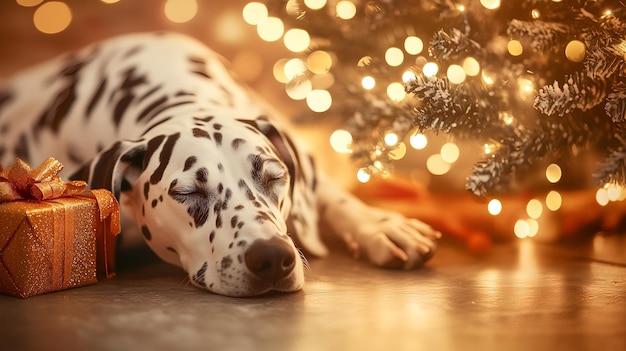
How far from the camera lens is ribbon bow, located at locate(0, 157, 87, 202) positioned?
1.92 metres

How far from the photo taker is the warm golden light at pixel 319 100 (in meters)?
3.32

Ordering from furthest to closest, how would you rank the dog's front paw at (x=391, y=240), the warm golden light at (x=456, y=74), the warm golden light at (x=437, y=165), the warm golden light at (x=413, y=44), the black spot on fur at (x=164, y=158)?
the warm golden light at (x=437, y=165), the warm golden light at (x=413, y=44), the warm golden light at (x=456, y=74), the dog's front paw at (x=391, y=240), the black spot on fur at (x=164, y=158)

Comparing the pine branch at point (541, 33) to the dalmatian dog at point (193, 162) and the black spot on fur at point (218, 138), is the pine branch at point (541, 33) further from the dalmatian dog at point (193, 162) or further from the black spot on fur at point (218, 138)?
the black spot on fur at point (218, 138)

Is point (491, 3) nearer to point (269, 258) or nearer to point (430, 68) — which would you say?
point (430, 68)

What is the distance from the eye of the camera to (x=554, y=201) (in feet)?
9.75

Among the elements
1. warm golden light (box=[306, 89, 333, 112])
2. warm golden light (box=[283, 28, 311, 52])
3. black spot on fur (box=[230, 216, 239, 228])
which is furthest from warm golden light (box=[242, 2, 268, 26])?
black spot on fur (box=[230, 216, 239, 228])

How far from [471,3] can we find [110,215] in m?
1.33

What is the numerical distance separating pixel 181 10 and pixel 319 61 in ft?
4.38

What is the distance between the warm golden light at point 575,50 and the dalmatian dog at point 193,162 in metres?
0.70

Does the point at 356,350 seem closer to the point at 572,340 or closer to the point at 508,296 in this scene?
the point at 572,340

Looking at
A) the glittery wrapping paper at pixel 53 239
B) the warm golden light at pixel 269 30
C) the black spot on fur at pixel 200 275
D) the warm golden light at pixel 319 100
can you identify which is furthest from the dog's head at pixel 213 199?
the warm golden light at pixel 269 30

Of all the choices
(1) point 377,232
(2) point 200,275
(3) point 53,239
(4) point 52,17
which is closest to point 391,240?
(1) point 377,232

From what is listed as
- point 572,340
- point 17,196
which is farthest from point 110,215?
point 572,340

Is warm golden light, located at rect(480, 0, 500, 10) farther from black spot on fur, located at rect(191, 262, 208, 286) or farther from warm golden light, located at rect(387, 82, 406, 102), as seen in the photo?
black spot on fur, located at rect(191, 262, 208, 286)
